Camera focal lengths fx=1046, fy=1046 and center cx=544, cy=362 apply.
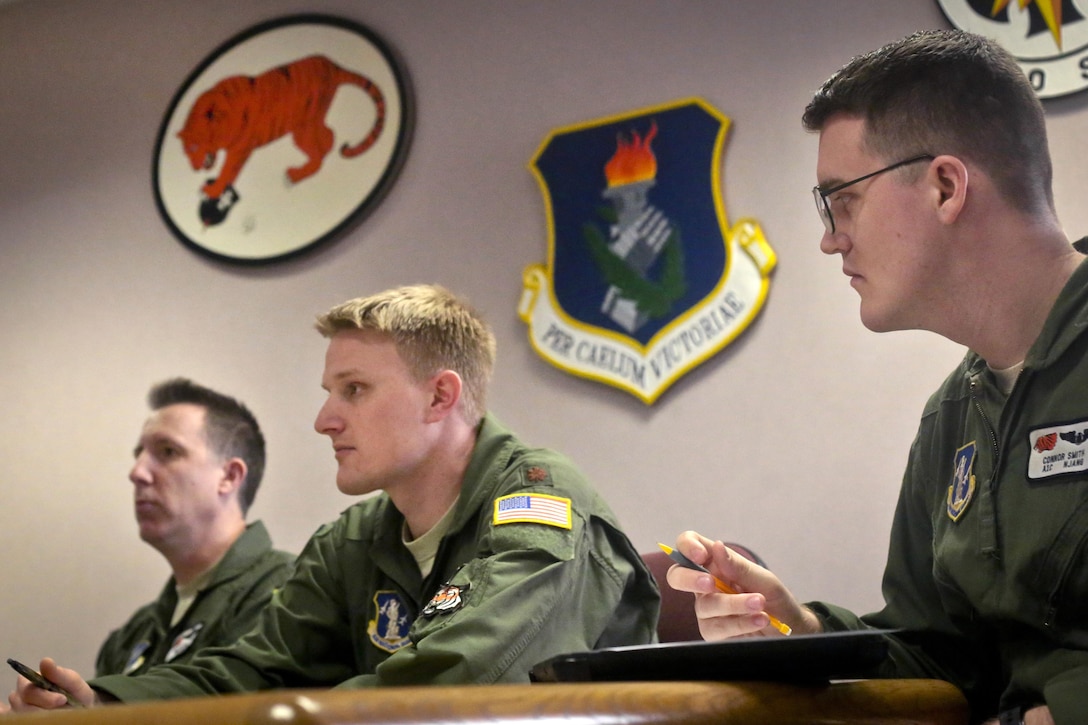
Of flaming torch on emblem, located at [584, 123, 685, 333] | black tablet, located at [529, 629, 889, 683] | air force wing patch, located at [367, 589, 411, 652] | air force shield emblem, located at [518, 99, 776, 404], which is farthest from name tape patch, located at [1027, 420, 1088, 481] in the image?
flaming torch on emblem, located at [584, 123, 685, 333]

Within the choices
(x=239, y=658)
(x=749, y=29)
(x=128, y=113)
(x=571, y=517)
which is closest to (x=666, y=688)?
(x=571, y=517)

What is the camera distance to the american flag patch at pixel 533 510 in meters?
1.65

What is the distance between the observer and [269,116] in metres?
3.41

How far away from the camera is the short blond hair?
2.07 m

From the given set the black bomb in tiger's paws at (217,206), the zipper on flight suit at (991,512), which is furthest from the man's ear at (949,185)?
the black bomb in tiger's paws at (217,206)

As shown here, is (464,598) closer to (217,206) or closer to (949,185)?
(949,185)

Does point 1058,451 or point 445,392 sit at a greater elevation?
point 445,392

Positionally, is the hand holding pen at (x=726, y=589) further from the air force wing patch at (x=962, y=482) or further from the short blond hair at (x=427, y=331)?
the short blond hair at (x=427, y=331)

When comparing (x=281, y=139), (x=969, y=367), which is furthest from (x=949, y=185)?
(x=281, y=139)

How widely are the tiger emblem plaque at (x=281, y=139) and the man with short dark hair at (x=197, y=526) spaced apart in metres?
0.60

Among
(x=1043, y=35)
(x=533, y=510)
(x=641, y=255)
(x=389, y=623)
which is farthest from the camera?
(x=641, y=255)

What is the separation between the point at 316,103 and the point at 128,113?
2.60 feet

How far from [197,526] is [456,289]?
A: 3.14 ft

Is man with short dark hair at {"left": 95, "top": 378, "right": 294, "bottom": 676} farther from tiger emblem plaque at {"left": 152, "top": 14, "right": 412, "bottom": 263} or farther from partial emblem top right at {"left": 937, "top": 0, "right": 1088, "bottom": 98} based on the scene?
partial emblem top right at {"left": 937, "top": 0, "right": 1088, "bottom": 98}
